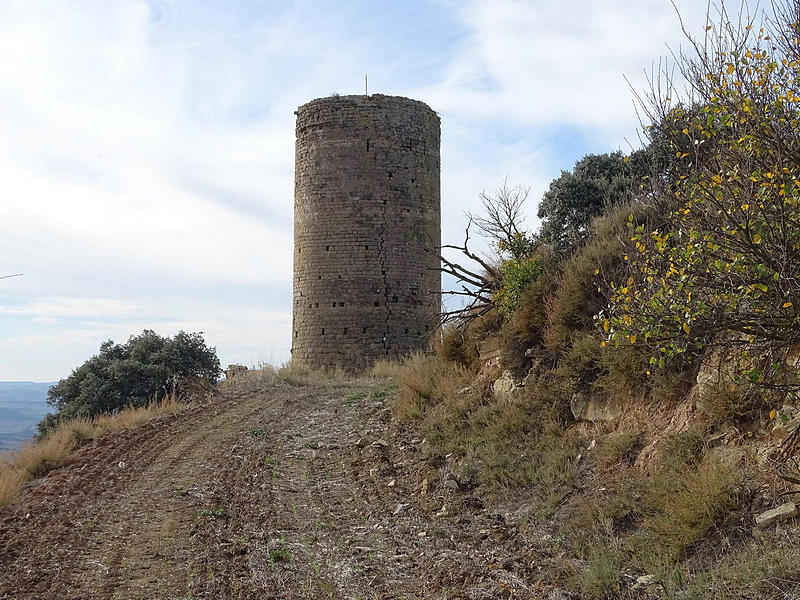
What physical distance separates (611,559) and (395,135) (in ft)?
52.5

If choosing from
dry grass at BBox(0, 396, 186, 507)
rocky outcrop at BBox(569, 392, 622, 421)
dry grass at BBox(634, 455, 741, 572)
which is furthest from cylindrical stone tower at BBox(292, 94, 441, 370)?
dry grass at BBox(634, 455, 741, 572)

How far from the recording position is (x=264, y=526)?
6.65m

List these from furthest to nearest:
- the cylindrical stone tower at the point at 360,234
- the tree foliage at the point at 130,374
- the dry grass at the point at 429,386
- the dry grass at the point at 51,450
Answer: the tree foliage at the point at 130,374 → the cylindrical stone tower at the point at 360,234 → the dry grass at the point at 429,386 → the dry grass at the point at 51,450

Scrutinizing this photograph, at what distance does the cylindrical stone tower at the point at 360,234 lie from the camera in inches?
752

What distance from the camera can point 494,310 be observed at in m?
10.2

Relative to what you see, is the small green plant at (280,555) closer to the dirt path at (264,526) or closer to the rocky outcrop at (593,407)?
the dirt path at (264,526)

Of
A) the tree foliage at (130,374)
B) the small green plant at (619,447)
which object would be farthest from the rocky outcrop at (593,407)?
the tree foliage at (130,374)

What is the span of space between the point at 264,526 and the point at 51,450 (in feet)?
17.0

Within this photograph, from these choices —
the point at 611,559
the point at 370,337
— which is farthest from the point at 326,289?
the point at 611,559

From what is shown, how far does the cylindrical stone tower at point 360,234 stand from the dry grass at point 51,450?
6.55 metres

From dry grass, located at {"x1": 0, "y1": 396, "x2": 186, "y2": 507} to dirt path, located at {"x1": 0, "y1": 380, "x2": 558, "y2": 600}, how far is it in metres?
0.27

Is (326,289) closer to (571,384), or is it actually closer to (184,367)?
(184,367)

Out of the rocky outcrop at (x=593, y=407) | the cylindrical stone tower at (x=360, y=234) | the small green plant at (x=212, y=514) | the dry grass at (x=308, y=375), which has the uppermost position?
the cylindrical stone tower at (x=360, y=234)

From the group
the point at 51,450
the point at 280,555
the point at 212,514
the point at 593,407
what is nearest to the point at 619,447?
the point at 593,407
